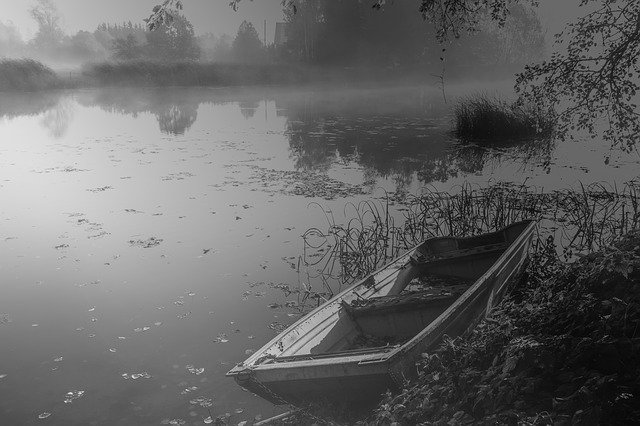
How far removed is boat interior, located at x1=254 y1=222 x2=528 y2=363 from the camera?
585cm

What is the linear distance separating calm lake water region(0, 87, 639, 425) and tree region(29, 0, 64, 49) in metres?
79.0

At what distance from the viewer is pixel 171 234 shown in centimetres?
1052

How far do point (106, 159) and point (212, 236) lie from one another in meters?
8.92

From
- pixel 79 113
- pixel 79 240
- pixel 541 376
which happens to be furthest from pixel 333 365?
pixel 79 113

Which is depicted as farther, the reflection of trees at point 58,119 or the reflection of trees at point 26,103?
the reflection of trees at point 26,103

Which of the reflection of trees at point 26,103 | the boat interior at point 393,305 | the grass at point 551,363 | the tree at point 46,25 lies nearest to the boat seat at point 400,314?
the boat interior at point 393,305

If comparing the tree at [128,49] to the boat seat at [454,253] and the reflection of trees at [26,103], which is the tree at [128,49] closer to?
the reflection of trees at [26,103]

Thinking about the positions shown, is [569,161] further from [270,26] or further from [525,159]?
[270,26]

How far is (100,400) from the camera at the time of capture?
18.0 feet

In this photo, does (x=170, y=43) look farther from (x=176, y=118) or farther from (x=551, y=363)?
(x=551, y=363)

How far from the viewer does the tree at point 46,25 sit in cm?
9331

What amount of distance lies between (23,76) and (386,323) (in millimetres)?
42752

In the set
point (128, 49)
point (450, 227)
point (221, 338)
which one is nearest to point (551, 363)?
point (221, 338)

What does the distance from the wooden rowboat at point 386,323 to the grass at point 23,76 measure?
41.4 metres
